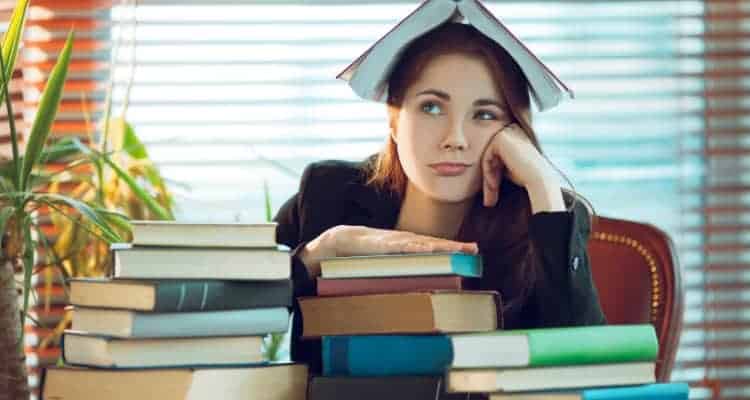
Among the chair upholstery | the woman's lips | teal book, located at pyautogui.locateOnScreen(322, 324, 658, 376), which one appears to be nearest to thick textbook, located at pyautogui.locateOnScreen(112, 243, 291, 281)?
teal book, located at pyautogui.locateOnScreen(322, 324, 658, 376)

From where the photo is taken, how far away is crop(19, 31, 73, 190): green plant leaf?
171 centimetres

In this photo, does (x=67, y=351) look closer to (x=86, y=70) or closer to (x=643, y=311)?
(x=643, y=311)

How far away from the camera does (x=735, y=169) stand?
313 centimetres

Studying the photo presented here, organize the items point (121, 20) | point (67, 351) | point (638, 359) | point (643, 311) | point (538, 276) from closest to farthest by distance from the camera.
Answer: point (638, 359) → point (67, 351) → point (538, 276) → point (643, 311) → point (121, 20)

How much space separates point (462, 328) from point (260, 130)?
5.79 ft

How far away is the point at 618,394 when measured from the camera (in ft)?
3.99

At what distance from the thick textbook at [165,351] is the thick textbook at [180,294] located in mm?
37

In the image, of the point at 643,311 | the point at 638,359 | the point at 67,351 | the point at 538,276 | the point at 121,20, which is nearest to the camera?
the point at 638,359

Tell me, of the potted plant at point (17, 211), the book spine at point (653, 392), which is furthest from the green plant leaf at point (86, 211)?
the book spine at point (653, 392)

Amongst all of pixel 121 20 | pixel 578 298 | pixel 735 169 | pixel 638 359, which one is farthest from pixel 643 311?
pixel 121 20

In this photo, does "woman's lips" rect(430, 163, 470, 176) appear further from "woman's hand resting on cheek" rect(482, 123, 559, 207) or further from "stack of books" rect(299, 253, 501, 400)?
"stack of books" rect(299, 253, 501, 400)

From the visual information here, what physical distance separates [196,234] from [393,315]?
21 centimetres

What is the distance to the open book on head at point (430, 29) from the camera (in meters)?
1.54

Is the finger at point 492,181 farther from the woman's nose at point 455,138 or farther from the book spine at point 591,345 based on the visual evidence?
the book spine at point 591,345
